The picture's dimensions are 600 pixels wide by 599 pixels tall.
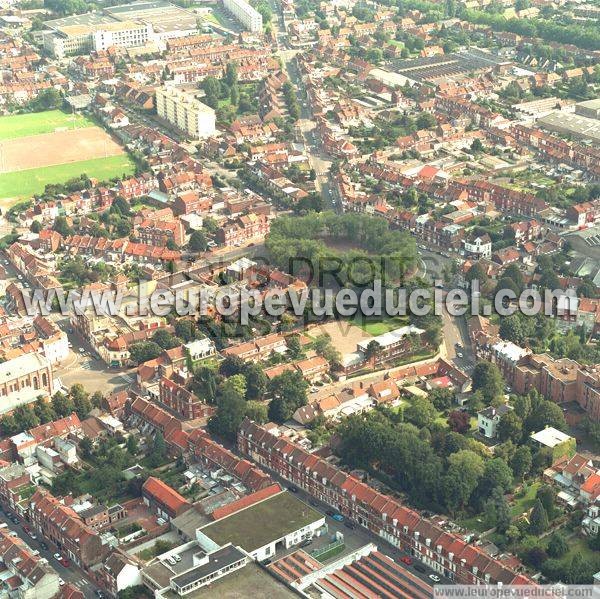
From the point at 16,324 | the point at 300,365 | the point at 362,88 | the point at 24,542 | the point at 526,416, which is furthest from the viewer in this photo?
the point at 362,88

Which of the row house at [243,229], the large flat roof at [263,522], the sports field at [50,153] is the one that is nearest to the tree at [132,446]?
the large flat roof at [263,522]

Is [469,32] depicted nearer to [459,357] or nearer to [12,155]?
[12,155]

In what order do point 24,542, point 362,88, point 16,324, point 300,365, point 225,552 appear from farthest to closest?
point 362,88
point 16,324
point 300,365
point 24,542
point 225,552

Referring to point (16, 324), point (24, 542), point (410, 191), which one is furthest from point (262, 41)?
point (24, 542)

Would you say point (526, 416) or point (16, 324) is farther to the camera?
point (16, 324)

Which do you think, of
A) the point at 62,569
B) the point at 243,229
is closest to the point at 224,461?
the point at 62,569
